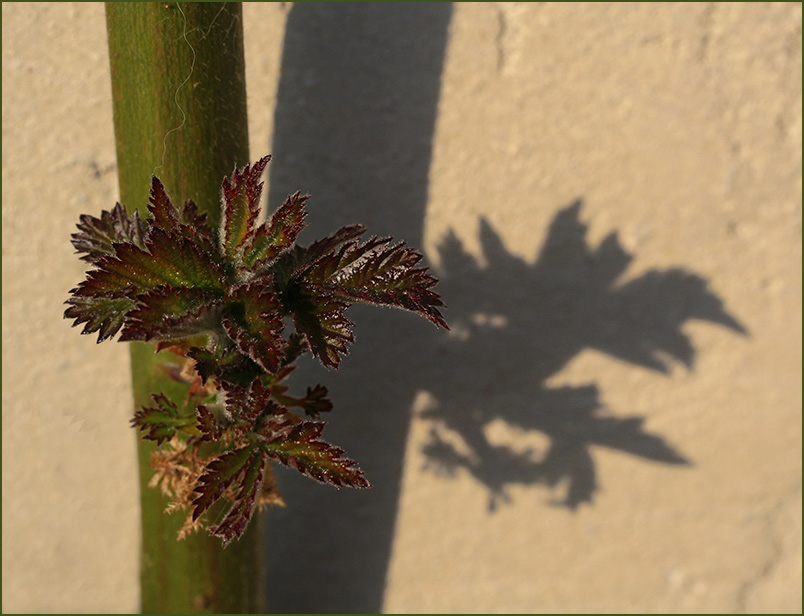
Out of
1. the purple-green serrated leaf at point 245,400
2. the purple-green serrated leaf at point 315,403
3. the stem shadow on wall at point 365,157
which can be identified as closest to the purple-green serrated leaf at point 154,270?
the purple-green serrated leaf at point 245,400

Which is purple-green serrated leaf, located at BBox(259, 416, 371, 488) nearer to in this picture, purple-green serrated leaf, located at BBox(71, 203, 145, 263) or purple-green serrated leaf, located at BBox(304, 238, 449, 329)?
purple-green serrated leaf, located at BBox(304, 238, 449, 329)

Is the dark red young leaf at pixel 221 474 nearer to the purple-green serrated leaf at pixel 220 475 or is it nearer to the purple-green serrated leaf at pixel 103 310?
the purple-green serrated leaf at pixel 220 475

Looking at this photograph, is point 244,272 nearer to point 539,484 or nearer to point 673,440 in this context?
point 539,484

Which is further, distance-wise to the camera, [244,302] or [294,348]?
[294,348]

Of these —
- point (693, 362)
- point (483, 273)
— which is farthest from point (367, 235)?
point (693, 362)

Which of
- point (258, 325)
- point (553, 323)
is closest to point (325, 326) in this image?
point (258, 325)

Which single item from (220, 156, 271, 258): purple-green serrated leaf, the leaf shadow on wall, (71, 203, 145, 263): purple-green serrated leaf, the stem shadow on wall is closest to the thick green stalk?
(71, 203, 145, 263): purple-green serrated leaf

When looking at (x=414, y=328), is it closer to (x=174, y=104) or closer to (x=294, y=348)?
(x=294, y=348)

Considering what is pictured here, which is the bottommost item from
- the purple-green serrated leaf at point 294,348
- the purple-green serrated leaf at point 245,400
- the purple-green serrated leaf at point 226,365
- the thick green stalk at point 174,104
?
the purple-green serrated leaf at point 245,400
